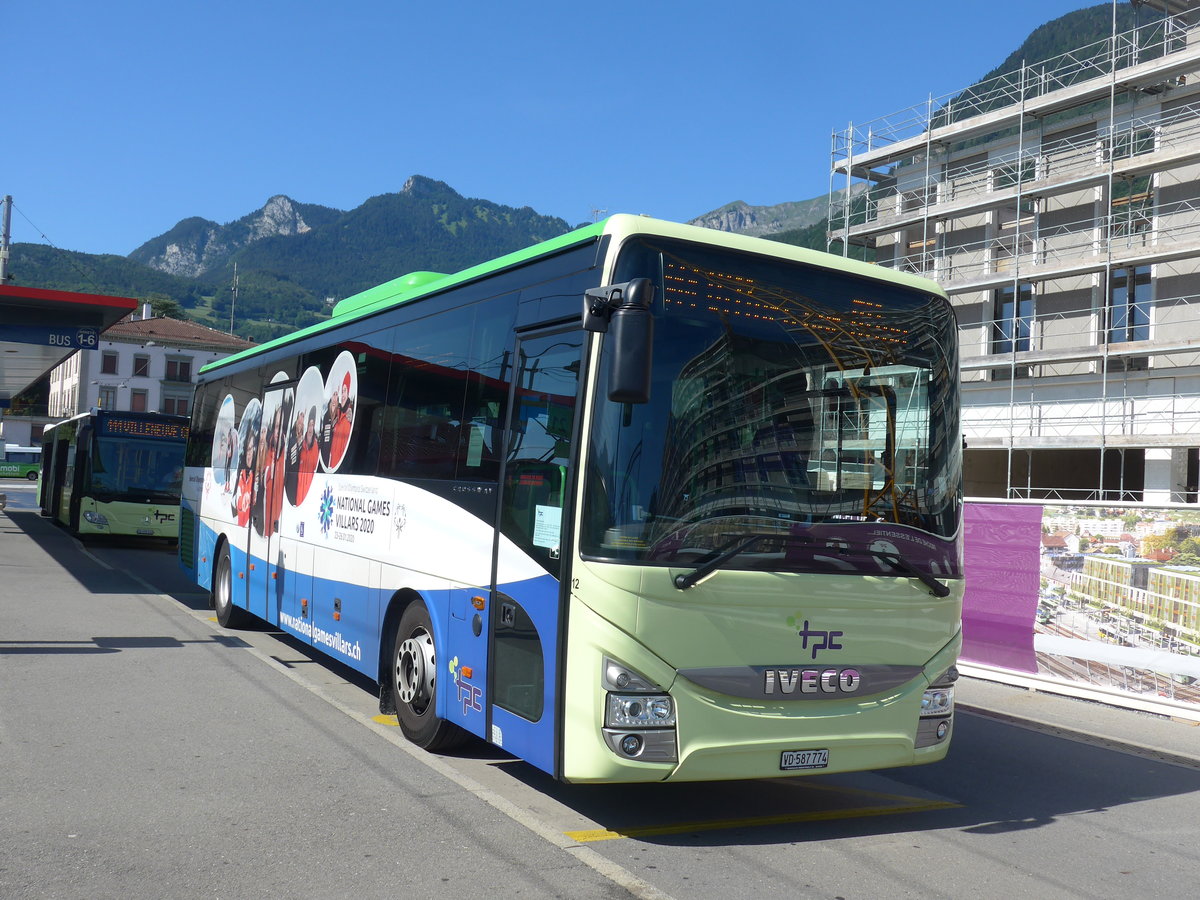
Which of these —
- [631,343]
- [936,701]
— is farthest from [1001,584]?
[631,343]

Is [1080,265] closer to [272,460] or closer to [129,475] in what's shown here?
[129,475]

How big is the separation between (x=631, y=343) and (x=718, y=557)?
1.15m

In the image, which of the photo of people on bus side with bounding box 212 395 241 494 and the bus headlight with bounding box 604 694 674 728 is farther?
the photo of people on bus side with bounding box 212 395 241 494

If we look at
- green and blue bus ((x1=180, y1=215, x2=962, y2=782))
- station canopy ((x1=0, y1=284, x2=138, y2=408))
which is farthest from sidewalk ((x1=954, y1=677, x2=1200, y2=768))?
station canopy ((x1=0, y1=284, x2=138, y2=408))

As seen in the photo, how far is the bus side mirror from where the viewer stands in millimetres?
5125

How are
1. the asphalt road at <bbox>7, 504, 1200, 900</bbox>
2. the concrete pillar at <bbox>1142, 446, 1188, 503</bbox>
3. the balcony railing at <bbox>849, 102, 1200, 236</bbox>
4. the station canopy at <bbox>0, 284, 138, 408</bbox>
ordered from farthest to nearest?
1. the balcony railing at <bbox>849, 102, 1200, 236</bbox>
2. the concrete pillar at <bbox>1142, 446, 1188, 503</bbox>
3. the station canopy at <bbox>0, 284, 138, 408</bbox>
4. the asphalt road at <bbox>7, 504, 1200, 900</bbox>

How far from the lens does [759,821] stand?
6.18 metres

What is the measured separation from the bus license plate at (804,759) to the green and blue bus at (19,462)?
8345cm

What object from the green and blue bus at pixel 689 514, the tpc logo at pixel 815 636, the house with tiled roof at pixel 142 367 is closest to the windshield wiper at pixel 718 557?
the green and blue bus at pixel 689 514

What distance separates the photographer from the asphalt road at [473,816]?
5.05 metres

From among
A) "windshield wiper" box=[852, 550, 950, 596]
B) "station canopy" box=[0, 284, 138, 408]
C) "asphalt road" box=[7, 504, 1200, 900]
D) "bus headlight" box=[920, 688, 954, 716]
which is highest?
"station canopy" box=[0, 284, 138, 408]

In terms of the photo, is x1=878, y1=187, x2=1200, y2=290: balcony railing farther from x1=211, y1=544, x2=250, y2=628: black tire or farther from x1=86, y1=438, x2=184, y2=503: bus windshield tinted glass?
x1=211, y1=544, x2=250, y2=628: black tire

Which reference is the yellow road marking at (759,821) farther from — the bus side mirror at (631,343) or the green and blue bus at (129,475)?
the green and blue bus at (129,475)

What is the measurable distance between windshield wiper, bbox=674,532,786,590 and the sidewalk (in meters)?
4.91
